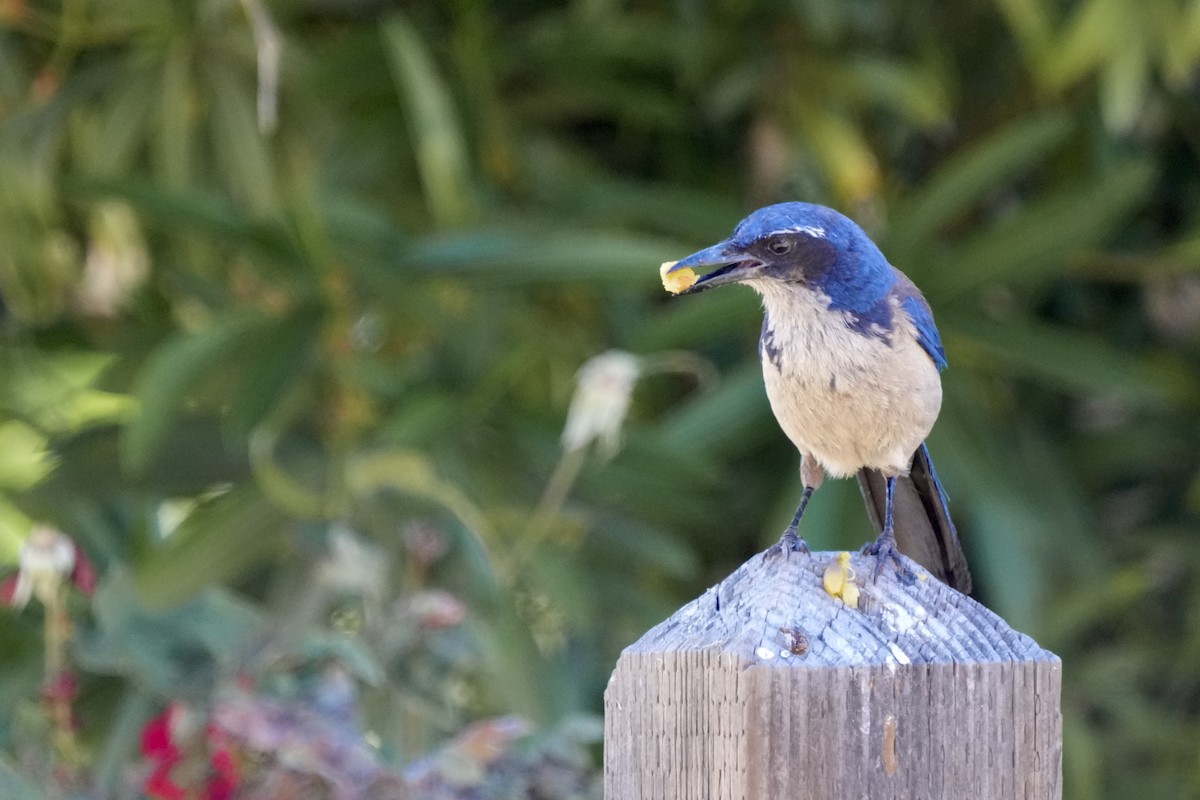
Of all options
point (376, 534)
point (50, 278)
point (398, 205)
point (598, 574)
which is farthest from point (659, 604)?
point (50, 278)

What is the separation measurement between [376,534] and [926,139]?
91.5 inches

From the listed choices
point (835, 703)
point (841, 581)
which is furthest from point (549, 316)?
point (835, 703)

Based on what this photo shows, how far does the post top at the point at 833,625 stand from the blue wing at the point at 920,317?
2.07 feet

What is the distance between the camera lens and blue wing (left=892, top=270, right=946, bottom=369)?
7.09ft

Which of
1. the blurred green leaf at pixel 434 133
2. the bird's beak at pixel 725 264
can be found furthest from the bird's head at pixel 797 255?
the blurred green leaf at pixel 434 133

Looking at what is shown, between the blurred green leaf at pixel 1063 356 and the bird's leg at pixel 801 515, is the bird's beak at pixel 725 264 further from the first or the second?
the blurred green leaf at pixel 1063 356

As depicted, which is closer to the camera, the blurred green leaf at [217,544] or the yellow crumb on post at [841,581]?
the yellow crumb on post at [841,581]

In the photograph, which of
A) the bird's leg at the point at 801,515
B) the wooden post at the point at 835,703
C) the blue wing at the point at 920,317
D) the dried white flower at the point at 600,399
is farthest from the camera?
the dried white flower at the point at 600,399

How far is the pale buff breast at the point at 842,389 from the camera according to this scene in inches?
78.4

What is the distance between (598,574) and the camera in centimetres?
384

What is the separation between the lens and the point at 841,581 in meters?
1.52

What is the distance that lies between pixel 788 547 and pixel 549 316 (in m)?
2.63

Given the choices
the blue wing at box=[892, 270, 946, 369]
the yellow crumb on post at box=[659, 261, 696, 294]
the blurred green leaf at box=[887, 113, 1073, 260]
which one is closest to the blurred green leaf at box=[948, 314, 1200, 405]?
the blurred green leaf at box=[887, 113, 1073, 260]

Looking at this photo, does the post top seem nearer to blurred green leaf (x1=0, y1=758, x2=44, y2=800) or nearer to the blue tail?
the blue tail
